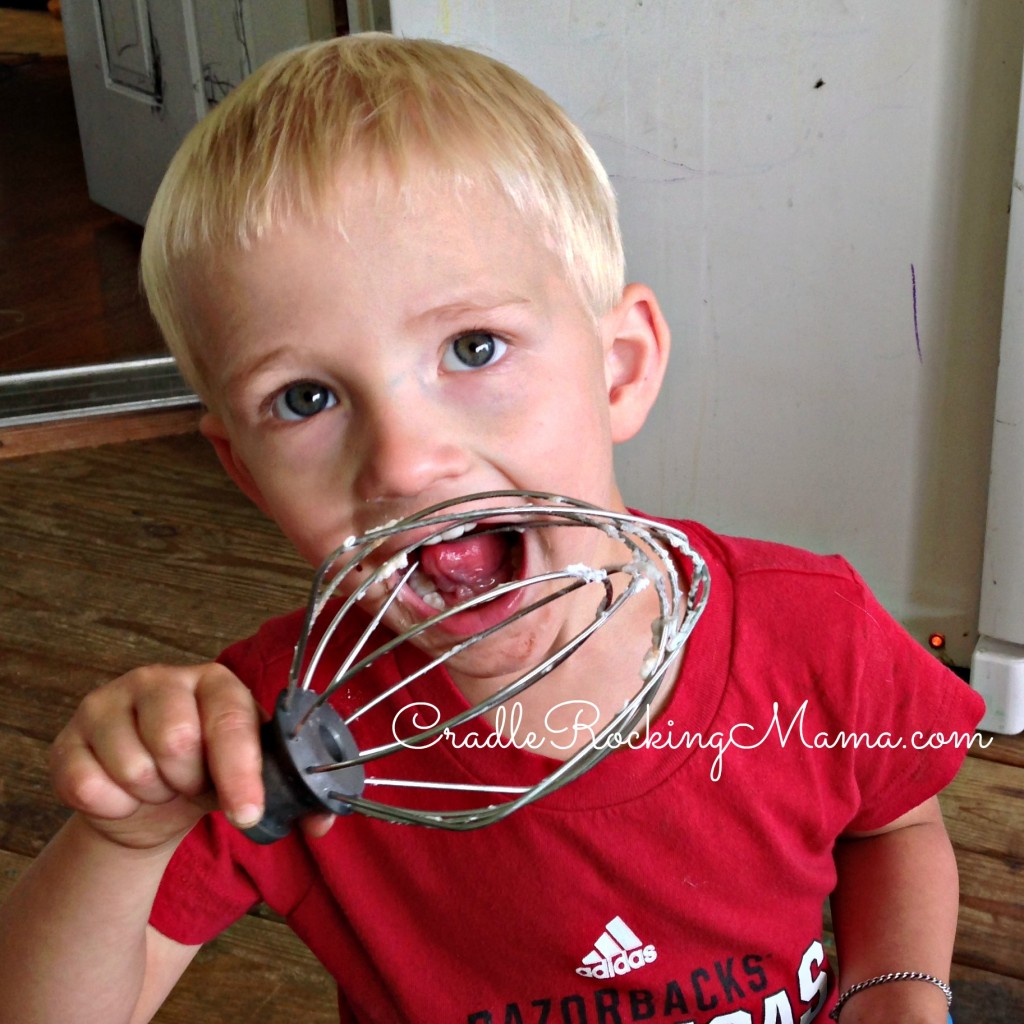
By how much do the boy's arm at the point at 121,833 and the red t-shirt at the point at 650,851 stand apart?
0.21 ft

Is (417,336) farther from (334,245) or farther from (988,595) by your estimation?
(988,595)

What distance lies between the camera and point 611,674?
73cm

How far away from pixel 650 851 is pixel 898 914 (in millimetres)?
162

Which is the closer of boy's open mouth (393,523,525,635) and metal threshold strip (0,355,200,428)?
boy's open mouth (393,523,525,635)

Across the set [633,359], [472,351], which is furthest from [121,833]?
[633,359]

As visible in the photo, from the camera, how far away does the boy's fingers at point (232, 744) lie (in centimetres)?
44

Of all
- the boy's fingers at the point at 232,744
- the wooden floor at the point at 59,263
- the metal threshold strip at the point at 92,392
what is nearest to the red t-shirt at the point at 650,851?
the boy's fingers at the point at 232,744

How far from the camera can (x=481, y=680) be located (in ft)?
2.37

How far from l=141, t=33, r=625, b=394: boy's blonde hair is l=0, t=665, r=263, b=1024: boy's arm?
0.20 metres

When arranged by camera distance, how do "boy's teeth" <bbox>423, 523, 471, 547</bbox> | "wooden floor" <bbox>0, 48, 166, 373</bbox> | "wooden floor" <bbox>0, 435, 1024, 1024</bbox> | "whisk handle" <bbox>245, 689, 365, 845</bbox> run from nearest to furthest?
"whisk handle" <bbox>245, 689, 365, 845</bbox> → "boy's teeth" <bbox>423, 523, 471, 547</bbox> → "wooden floor" <bbox>0, 435, 1024, 1024</bbox> → "wooden floor" <bbox>0, 48, 166, 373</bbox>

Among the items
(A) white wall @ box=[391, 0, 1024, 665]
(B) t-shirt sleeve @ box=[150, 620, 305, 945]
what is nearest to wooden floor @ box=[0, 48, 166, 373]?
(A) white wall @ box=[391, 0, 1024, 665]

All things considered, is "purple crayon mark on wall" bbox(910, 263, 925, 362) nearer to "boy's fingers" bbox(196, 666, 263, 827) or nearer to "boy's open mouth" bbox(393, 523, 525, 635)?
"boy's open mouth" bbox(393, 523, 525, 635)

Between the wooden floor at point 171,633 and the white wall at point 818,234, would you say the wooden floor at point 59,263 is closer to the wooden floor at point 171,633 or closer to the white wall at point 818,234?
the wooden floor at point 171,633

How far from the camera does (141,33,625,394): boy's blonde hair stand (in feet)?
1.96
